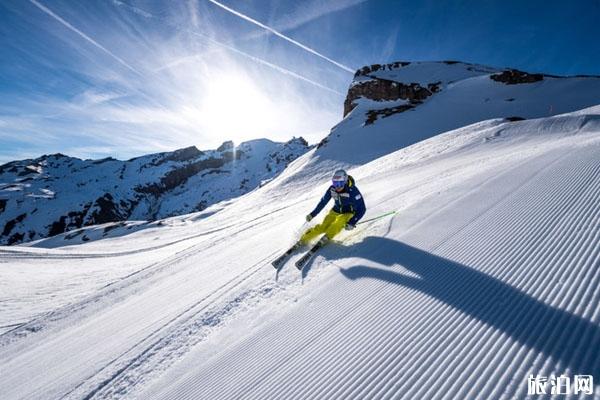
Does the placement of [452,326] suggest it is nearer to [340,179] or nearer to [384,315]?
[384,315]

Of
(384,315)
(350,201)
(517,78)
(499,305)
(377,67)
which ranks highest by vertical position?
(377,67)

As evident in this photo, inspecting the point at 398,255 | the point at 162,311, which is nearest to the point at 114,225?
the point at 162,311

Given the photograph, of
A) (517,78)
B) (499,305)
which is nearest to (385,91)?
(517,78)

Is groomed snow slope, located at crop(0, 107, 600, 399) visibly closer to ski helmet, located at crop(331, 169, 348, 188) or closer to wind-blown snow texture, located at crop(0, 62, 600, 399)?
wind-blown snow texture, located at crop(0, 62, 600, 399)

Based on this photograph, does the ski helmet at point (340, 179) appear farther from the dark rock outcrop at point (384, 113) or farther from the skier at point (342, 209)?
the dark rock outcrop at point (384, 113)

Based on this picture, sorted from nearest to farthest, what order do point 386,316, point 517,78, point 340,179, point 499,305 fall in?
point 499,305
point 386,316
point 340,179
point 517,78

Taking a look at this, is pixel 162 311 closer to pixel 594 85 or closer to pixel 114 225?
pixel 114 225

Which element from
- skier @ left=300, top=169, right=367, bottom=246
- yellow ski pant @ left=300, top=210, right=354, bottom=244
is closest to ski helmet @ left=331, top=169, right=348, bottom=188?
skier @ left=300, top=169, right=367, bottom=246

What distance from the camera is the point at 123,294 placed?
887cm

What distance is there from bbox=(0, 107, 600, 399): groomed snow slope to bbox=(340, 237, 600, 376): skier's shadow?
18 mm

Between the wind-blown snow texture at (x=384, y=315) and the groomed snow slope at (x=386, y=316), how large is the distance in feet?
0.07

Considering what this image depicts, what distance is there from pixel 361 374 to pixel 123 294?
330 inches

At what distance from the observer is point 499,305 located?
344 centimetres

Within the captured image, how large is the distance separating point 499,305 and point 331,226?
393 centimetres
